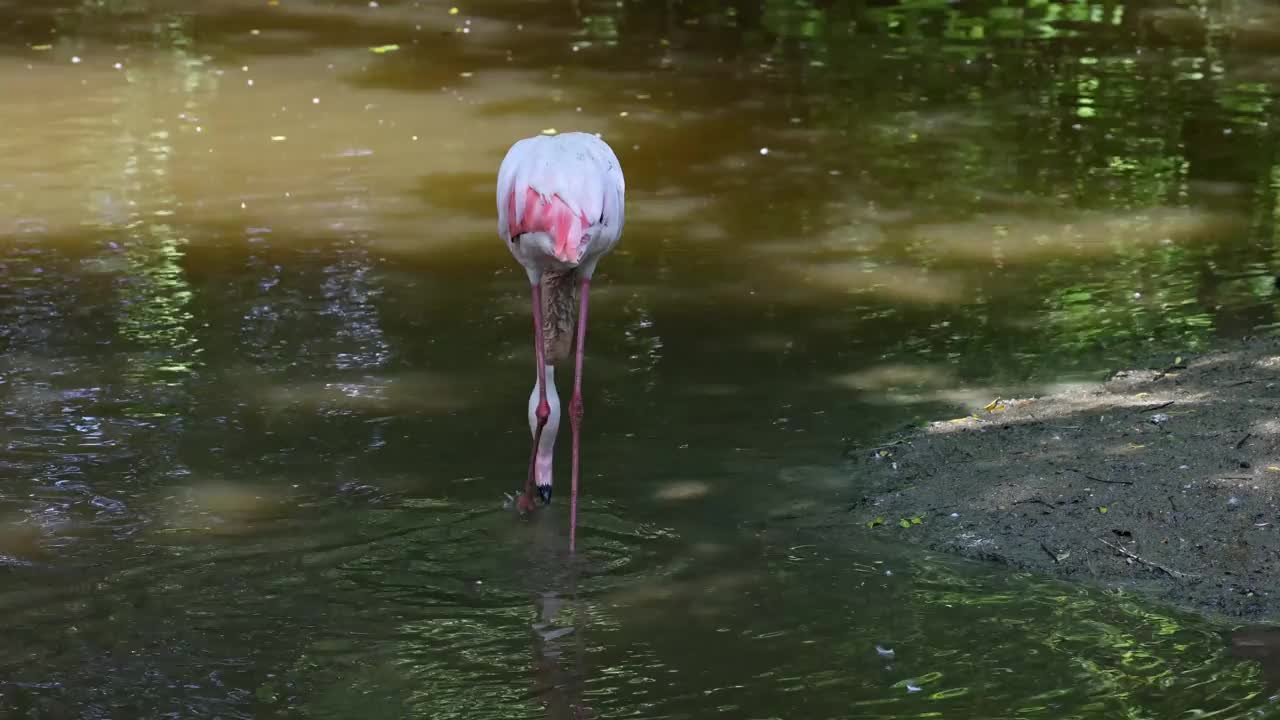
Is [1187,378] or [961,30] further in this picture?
[961,30]

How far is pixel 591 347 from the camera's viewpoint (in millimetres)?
7852

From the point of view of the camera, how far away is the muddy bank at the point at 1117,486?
5.34m

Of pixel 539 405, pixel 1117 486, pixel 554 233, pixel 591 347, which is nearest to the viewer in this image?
pixel 554 233

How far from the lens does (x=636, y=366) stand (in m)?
7.59

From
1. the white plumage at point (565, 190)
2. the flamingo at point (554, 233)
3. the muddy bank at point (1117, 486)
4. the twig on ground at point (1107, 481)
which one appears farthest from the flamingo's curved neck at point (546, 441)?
the twig on ground at point (1107, 481)

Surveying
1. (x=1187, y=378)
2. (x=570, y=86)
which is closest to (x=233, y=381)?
(x=1187, y=378)

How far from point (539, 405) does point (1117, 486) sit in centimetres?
206

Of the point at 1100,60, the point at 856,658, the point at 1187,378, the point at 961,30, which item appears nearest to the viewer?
the point at 856,658

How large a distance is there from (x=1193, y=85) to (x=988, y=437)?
784 centimetres

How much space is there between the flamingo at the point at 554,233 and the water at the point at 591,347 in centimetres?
32

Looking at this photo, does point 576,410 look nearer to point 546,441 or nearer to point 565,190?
point 546,441

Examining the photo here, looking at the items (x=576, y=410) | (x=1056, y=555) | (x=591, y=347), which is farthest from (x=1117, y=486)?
(x=591, y=347)

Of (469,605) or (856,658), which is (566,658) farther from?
(856,658)

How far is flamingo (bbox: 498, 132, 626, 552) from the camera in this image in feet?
18.5
